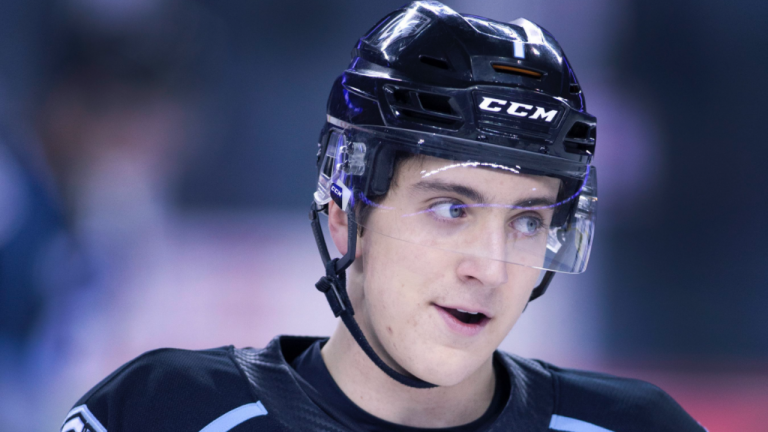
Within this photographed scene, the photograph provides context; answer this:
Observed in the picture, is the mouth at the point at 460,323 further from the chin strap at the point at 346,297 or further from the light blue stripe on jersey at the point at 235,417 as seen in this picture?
the light blue stripe on jersey at the point at 235,417

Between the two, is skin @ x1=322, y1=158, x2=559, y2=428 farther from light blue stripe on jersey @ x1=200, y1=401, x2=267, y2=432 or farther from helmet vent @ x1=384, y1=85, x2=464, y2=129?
light blue stripe on jersey @ x1=200, y1=401, x2=267, y2=432

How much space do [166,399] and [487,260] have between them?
0.69 m

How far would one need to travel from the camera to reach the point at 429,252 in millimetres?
1322

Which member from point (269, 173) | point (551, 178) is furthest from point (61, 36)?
point (551, 178)

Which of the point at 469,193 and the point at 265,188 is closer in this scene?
the point at 469,193

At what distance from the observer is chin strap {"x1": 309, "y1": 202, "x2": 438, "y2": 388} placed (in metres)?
1.40

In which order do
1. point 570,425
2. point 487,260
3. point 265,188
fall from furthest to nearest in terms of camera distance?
point 265,188 < point 570,425 < point 487,260

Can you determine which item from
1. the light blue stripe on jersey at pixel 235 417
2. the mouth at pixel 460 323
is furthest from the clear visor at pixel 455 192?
the light blue stripe on jersey at pixel 235 417

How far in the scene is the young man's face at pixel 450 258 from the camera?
131cm

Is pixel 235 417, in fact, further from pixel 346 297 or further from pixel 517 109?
pixel 517 109

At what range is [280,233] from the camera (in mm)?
2752

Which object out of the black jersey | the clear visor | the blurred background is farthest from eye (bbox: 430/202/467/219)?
the blurred background

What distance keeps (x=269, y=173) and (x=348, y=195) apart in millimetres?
1387

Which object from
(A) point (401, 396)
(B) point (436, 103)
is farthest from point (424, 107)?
(A) point (401, 396)
